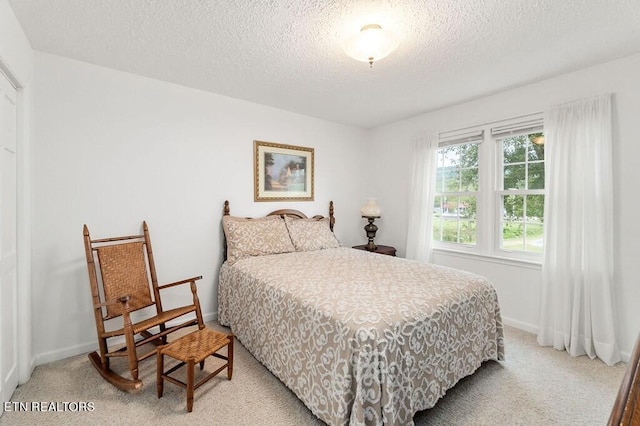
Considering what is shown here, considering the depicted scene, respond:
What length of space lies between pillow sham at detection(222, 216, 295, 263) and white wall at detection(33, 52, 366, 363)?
0.71ft

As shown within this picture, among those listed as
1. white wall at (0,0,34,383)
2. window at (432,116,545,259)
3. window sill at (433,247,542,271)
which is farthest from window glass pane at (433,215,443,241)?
white wall at (0,0,34,383)

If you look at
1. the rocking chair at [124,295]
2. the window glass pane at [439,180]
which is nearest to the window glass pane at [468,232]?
the window glass pane at [439,180]

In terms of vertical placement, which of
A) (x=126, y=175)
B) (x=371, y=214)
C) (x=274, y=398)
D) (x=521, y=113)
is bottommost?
(x=274, y=398)

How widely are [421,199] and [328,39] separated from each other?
7.72 ft

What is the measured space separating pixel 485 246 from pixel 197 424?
3173mm

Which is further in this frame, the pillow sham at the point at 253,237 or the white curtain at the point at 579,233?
the pillow sham at the point at 253,237

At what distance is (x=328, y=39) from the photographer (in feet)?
7.02

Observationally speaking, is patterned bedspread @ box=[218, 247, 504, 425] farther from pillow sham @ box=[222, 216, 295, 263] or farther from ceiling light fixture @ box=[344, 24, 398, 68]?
ceiling light fixture @ box=[344, 24, 398, 68]

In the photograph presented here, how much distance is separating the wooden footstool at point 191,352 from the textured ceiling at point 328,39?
2.15 metres

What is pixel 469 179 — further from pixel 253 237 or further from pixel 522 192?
pixel 253 237

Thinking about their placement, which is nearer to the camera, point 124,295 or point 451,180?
point 124,295

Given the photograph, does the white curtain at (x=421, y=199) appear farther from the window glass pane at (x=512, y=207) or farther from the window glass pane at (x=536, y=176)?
the window glass pane at (x=536, y=176)

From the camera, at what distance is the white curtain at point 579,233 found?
244 cm

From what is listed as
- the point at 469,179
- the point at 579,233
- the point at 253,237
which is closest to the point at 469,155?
the point at 469,179
